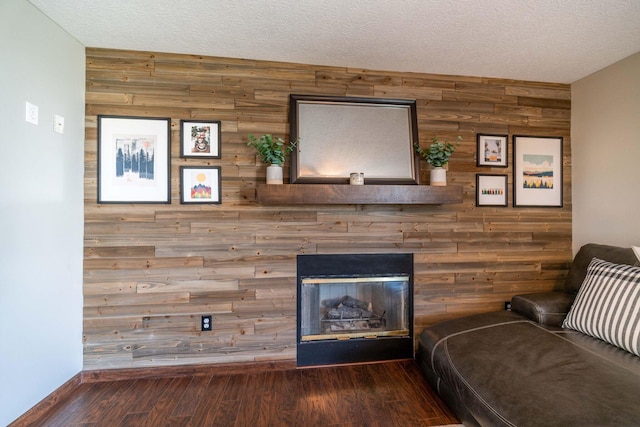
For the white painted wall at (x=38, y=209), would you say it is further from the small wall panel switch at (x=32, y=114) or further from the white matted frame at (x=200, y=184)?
the white matted frame at (x=200, y=184)

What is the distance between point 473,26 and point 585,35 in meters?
0.83

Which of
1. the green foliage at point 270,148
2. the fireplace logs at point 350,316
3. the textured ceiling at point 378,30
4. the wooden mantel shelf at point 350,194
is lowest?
the fireplace logs at point 350,316

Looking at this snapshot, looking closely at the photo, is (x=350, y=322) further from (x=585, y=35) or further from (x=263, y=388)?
(x=585, y=35)

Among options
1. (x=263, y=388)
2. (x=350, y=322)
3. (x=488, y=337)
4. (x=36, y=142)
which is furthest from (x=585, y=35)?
(x=36, y=142)

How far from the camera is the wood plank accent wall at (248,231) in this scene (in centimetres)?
220

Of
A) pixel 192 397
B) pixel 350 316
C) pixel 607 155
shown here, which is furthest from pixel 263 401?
pixel 607 155

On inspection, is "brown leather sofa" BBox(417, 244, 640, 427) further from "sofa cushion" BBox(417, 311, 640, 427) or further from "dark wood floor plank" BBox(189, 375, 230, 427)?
"dark wood floor plank" BBox(189, 375, 230, 427)

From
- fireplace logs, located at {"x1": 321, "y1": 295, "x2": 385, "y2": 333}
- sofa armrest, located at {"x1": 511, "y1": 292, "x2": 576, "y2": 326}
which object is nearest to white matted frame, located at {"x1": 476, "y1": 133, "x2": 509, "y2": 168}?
sofa armrest, located at {"x1": 511, "y1": 292, "x2": 576, "y2": 326}

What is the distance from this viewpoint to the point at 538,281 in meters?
2.66

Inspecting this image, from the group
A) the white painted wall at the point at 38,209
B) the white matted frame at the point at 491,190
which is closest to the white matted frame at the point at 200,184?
the white painted wall at the point at 38,209

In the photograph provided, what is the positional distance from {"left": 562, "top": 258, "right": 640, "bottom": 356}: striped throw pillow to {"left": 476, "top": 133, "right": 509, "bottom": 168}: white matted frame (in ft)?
3.50

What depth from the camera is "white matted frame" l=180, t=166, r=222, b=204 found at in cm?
226

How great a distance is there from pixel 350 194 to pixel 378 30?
1134 mm

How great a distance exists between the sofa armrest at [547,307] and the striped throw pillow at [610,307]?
9 cm
